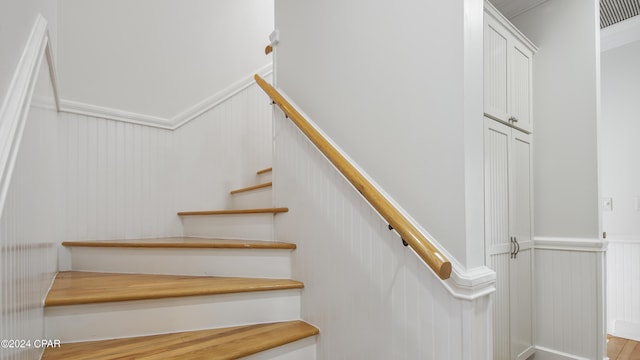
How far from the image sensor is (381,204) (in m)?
1.20

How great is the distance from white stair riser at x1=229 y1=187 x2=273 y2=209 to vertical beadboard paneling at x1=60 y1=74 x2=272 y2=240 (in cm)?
9

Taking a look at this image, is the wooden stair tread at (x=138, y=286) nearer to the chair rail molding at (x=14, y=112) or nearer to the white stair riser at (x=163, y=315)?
the white stair riser at (x=163, y=315)

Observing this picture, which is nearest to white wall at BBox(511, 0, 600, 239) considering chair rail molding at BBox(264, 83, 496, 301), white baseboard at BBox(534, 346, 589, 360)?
white baseboard at BBox(534, 346, 589, 360)

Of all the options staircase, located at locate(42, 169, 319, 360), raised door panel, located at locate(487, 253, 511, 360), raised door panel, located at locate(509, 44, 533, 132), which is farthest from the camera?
raised door panel, located at locate(509, 44, 533, 132)

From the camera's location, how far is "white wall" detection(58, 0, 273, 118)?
209 cm

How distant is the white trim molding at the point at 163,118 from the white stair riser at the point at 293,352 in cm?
182

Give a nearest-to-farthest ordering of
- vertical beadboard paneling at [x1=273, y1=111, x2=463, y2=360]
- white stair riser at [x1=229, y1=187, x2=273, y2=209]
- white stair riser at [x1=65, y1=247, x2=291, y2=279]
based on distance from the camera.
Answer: vertical beadboard paneling at [x1=273, y1=111, x2=463, y2=360] → white stair riser at [x1=65, y1=247, x2=291, y2=279] → white stair riser at [x1=229, y1=187, x2=273, y2=209]

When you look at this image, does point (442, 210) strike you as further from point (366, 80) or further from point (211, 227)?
point (211, 227)

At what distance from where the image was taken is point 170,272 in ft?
5.66

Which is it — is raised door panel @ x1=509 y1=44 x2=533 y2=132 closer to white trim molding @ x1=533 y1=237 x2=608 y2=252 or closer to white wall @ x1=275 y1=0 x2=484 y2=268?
white trim molding @ x1=533 y1=237 x2=608 y2=252

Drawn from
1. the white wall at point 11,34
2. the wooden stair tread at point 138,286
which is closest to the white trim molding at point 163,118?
the wooden stair tread at point 138,286

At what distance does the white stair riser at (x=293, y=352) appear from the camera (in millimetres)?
1310

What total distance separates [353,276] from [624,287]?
2998 millimetres

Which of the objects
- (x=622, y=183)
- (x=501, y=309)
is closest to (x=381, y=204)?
(x=501, y=309)
